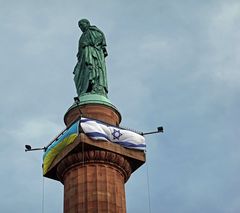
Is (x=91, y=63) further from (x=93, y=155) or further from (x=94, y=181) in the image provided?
(x=94, y=181)

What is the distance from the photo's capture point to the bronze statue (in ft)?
115

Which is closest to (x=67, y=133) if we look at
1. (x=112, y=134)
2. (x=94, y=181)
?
(x=112, y=134)

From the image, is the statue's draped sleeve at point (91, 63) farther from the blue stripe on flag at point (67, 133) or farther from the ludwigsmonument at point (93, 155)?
the blue stripe on flag at point (67, 133)

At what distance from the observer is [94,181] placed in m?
30.5

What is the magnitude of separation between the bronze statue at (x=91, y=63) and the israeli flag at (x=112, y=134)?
10.7ft

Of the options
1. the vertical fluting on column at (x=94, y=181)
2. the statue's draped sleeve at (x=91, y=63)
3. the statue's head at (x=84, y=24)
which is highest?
the statue's head at (x=84, y=24)

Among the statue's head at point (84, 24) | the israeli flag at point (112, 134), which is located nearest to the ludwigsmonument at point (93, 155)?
the israeli flag at point (112, 134)

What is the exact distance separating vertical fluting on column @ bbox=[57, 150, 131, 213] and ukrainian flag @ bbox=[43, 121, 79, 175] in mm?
867

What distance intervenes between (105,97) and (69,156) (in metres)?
4.83

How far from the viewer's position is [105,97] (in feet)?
114

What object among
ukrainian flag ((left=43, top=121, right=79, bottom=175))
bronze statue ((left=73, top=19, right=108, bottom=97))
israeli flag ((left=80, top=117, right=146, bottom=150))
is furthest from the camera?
bronze statue ((left=73, top=19, right=108, bottom=97))

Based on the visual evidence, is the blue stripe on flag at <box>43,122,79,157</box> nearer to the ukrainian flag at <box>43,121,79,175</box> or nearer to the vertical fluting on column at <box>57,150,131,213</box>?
the ukrainian flag at <box>43,121,79,175</box>

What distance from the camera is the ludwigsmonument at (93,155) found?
3033cm

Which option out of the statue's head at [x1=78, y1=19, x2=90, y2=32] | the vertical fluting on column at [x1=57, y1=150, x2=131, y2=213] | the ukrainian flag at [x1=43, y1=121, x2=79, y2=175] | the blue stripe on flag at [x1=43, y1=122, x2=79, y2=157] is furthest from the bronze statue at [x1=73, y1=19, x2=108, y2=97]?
the vertical fluting on column at [x1=57, y1=150, x2=131, y2=213]
